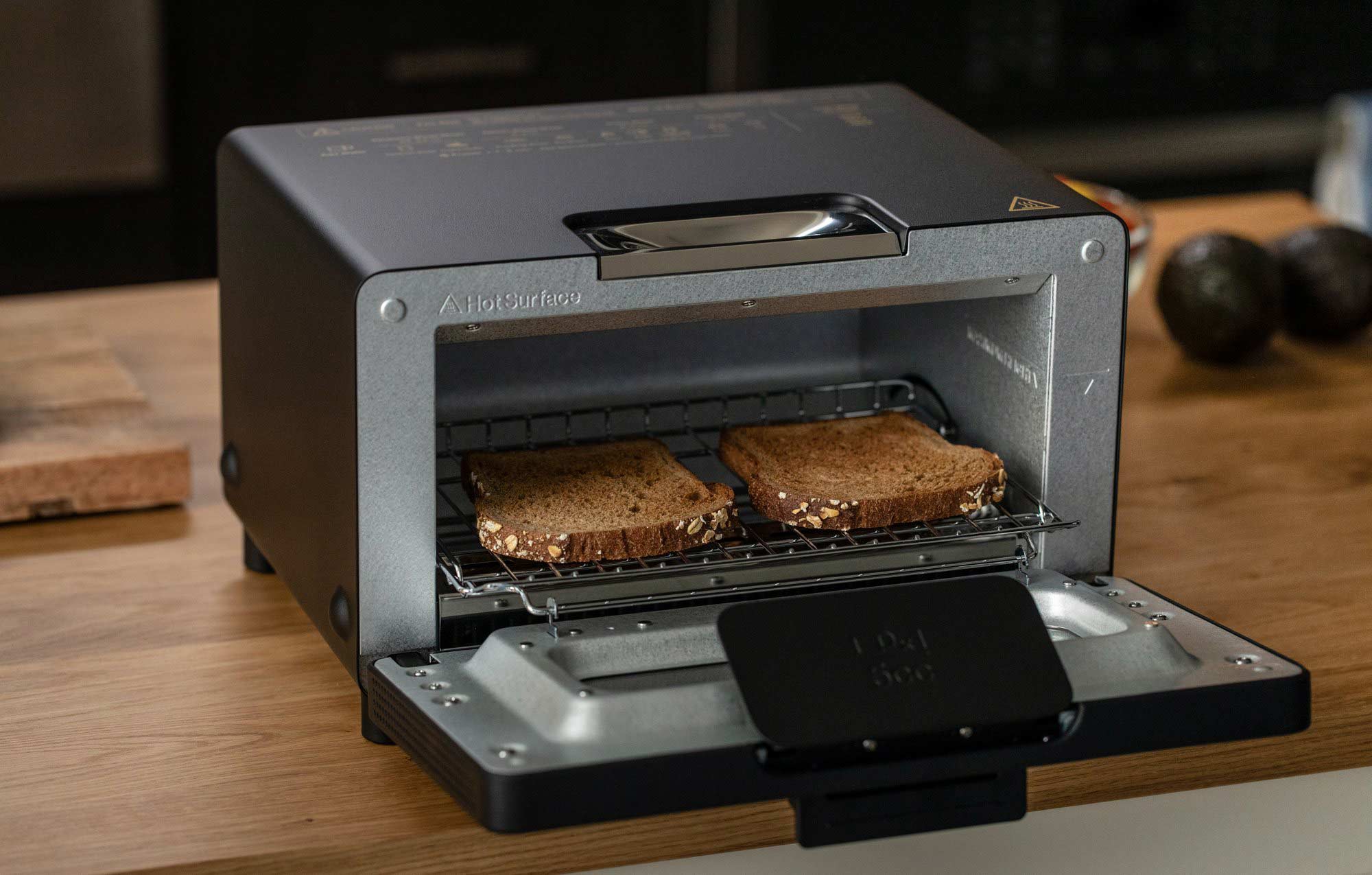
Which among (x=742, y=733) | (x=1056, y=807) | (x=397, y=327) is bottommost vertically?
(x=1056, y=807)

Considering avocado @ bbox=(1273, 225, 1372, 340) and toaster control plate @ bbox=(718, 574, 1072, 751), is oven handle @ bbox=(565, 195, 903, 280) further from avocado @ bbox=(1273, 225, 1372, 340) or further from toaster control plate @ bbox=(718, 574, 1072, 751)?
avocado @ bbox=(1273, 225, 1372, 340)

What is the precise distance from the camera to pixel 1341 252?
160cm

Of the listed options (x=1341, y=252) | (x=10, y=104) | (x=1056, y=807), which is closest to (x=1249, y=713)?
(x=1056, y=807)

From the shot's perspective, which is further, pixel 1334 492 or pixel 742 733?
pixel 1334 492

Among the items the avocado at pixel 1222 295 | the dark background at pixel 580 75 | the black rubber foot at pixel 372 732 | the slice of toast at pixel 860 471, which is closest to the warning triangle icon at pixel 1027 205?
the slice of toast at pixel 860 471

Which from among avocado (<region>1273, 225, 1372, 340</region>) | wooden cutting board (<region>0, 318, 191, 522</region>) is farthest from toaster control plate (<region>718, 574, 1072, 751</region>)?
avocado (<region>1273, 225, 1372, 340</region>)

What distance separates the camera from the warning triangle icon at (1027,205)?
991 millimetres

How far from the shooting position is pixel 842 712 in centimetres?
79

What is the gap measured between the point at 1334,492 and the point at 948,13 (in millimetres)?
1833

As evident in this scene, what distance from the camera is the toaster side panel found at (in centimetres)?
92

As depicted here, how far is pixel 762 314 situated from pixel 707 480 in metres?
0.26

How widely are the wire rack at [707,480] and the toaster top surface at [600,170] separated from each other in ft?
0.53

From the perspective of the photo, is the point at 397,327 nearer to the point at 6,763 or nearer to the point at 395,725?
the point at 395,725

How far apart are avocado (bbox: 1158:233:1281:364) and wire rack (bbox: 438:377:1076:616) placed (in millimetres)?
416
